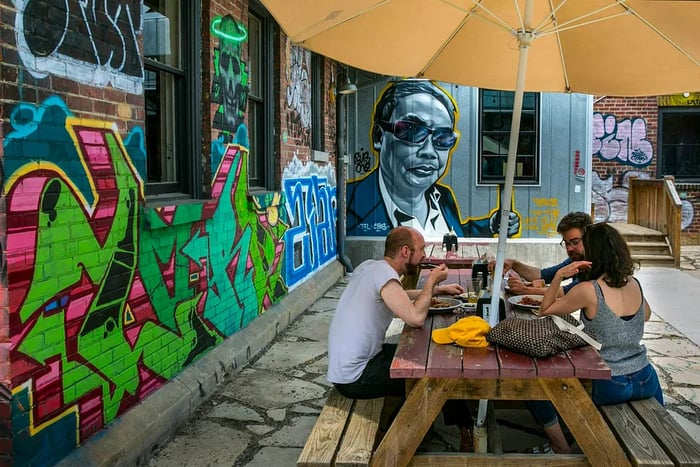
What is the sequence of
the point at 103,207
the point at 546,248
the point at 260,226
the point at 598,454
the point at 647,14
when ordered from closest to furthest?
the point at 598,454
the point at 103,207
the point at 647,14
the point at 260,226
the point at 546,248

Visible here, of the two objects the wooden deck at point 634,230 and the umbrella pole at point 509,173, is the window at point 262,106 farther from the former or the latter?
the wooden deck at point 634,230

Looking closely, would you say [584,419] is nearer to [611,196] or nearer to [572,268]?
A: [572,268]

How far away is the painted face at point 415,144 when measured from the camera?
39.7 feet

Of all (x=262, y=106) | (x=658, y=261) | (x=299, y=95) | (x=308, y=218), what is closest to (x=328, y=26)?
(x=262, y=106)

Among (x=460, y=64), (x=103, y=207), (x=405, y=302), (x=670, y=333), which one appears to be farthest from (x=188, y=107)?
(x=670, y=333)

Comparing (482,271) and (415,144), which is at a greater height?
(415,144)

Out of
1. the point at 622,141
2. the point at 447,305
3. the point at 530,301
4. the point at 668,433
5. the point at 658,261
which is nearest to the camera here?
the point at 668,433

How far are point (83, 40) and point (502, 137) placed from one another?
9624 millimetres

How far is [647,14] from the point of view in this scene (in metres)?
4.24

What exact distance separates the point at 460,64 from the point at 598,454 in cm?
319

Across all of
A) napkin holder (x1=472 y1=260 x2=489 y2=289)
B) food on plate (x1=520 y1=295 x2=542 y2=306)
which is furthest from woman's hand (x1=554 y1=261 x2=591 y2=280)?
napkin holder (x1=472 y1=260 x2=489 y2=289)

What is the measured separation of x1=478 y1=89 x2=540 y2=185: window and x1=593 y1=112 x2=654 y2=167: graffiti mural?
5926mm

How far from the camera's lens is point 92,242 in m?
3.62

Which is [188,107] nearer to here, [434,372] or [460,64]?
[460,64]
